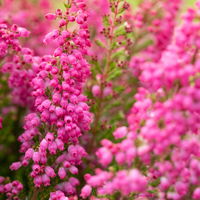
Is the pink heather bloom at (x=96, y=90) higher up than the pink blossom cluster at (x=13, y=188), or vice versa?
the pink heather bloom at (x=96, y=90)

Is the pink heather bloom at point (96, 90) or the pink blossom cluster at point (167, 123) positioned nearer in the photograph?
the pink blossom cluster at point (167, 123)

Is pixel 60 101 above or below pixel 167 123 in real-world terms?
above

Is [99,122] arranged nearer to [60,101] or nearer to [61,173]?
[61,173]

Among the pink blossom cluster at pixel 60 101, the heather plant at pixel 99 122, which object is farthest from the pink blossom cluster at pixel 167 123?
the pink blossom cluster at pixel 60 101

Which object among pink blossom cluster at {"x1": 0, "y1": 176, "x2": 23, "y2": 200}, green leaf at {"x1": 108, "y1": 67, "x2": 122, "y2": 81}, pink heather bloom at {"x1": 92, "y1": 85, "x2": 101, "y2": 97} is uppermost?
green leaf at {"x1": 108, "y1": 67, "x2": 122, "y2": 81}

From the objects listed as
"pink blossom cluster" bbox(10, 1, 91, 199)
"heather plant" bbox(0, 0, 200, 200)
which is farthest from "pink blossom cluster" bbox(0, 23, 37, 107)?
"pink blossom cluster" bbox(10, 1, 91, 199)

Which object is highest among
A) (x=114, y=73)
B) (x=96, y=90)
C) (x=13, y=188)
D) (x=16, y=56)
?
(x=16, y=56)

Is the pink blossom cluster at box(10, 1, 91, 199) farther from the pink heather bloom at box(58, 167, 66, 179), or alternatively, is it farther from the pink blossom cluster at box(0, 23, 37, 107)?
the pink blossom cluster at box(0, 23, 37, 107)

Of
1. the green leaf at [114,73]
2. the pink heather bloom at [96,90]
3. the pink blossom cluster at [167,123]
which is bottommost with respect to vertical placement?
the pink blossom cluster at [167,123]

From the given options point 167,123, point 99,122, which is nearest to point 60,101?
point 167,123

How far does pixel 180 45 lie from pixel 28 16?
4.32 metres

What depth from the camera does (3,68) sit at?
4.41 meters

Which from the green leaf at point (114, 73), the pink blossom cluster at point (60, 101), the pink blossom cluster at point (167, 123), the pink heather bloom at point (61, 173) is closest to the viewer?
the pink blossom cluster at point (167, 123)

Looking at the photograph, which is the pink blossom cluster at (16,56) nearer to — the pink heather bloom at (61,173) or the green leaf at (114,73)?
the green leaf at (114,73)
